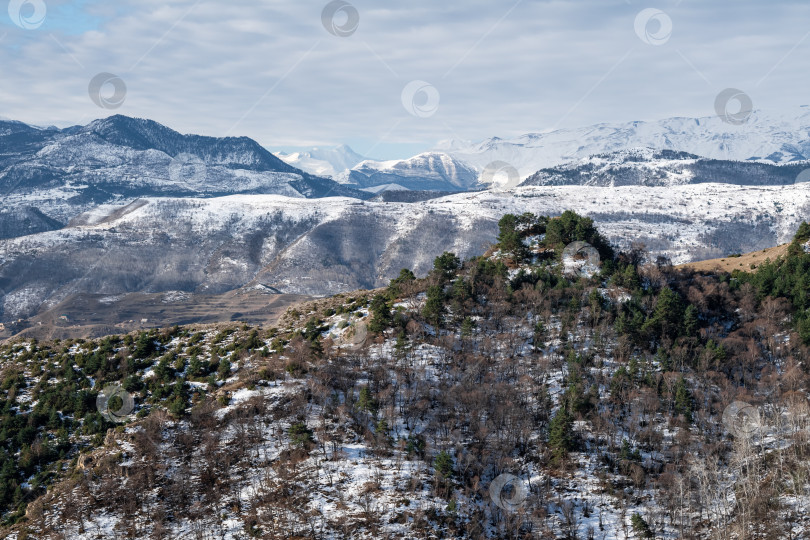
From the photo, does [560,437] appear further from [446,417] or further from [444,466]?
[444,466]

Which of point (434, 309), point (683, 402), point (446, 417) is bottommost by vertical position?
point (446, 417)

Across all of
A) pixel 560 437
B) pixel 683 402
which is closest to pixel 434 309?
pixel 560 437

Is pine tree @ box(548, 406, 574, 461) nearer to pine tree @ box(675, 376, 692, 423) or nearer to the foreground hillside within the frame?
the foreground hillside

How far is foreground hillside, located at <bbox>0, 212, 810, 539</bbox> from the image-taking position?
60750mm

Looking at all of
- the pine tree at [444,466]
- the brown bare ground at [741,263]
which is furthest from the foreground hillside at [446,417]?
the brown bare ground at [741,263]

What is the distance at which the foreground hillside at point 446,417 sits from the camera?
60.8m

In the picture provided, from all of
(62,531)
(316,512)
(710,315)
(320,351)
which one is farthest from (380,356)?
(710,315)

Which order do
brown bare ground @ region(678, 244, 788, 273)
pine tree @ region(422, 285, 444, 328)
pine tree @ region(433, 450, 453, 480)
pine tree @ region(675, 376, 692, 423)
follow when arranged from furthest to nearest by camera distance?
brown bare ground @ region(678, 244, 788, 273) < pine tree @ region(422, 285, 444, 328) < pine tree @ region(675, 376, 692, 423) < pine tree @ region(433, 450, 453, 480)

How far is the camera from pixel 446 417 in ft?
252

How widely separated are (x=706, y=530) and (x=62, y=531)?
71.6m

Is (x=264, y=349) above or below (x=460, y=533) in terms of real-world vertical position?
above

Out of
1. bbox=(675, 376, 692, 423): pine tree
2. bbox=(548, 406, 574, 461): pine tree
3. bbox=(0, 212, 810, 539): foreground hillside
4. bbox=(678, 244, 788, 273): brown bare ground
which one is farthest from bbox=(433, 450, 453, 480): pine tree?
bbox=(678, 244, 788, 273): brown bare ground

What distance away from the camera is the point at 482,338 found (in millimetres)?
94500

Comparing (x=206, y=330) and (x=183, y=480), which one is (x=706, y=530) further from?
(x=206, y=330)
